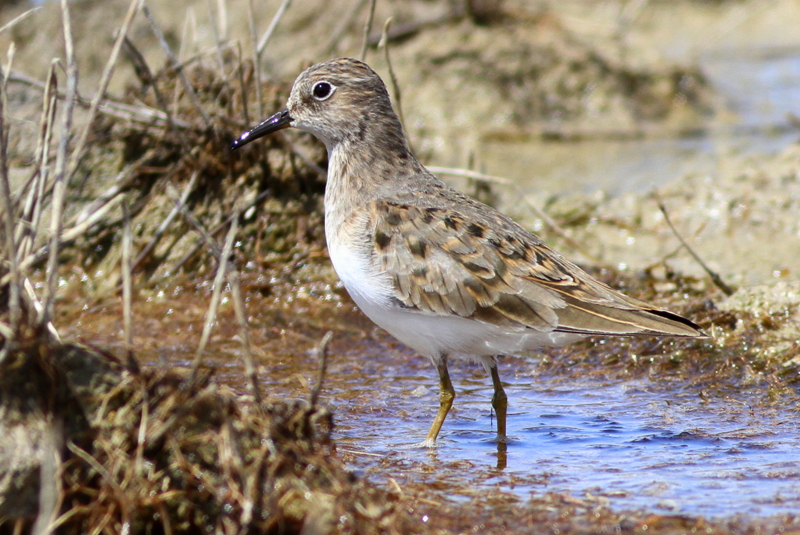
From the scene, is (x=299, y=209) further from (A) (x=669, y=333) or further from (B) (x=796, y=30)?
(B) (x=796, y=30)

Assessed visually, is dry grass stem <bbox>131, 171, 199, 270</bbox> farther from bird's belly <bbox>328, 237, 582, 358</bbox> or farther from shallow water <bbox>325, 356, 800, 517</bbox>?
bird's belly <bbox>328, 237, 582, 358</bbox>

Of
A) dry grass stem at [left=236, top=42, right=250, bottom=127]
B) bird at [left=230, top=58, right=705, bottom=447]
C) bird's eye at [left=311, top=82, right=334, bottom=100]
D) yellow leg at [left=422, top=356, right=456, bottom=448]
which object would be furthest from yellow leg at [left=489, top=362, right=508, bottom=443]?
dry grass stem at [left=236, top=42, right=250, bottom=127]

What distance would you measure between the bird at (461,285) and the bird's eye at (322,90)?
769mm

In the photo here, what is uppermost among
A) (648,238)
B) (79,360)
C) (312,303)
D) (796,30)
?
(796,30)

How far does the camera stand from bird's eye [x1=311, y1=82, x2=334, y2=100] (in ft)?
21.1

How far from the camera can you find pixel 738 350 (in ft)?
21.8

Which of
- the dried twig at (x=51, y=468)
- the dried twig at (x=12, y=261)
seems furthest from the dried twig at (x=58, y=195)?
the dried twig at (x=51, y=468)

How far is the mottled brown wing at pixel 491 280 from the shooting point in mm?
5285

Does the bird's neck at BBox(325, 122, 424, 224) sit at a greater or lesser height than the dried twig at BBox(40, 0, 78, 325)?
greater

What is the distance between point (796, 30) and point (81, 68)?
1292 cm

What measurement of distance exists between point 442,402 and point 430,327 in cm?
46

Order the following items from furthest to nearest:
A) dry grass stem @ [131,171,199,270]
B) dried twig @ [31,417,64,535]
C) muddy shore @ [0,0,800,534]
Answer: dry grass stem @ [131,171,199,270] → muddy shore @ [0,0,800,534] → dried twig @ [31,417,64,535]

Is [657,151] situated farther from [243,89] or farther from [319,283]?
[243,89]

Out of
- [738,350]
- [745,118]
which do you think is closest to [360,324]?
[738,350]
